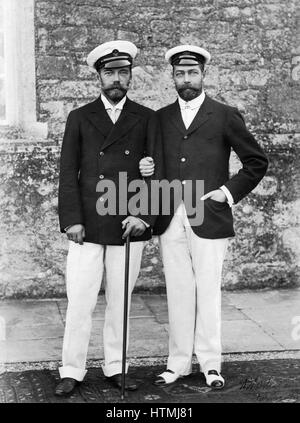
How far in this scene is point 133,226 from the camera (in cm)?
418

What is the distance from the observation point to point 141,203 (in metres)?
4.25

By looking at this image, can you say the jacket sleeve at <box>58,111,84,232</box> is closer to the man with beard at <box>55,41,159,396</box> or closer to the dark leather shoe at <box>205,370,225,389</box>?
the man with beard at <box>55,41,159,396</box>

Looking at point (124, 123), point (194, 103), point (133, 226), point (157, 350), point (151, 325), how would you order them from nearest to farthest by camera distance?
1. point (133, 226)
2. point (124, 123)
3. point (194, 103)
4. point (157, 350)
5. point (151, 325)

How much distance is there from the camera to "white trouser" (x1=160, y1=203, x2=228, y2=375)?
4.34m

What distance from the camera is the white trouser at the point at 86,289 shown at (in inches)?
166

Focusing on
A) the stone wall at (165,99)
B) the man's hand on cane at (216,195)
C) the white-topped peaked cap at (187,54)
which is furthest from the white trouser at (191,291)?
the stone wall at (165,99)

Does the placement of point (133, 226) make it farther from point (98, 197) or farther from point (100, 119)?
point (100, 119)

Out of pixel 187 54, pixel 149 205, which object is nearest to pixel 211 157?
pixel 149 205

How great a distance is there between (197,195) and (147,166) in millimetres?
348

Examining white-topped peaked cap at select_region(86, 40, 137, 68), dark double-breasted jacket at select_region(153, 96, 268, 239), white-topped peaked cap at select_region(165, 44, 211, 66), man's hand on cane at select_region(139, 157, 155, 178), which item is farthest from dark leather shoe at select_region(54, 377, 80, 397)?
white-topped peaked cap at select_region(165, 44, 211, 66)

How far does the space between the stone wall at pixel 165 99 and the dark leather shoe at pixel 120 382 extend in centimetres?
227

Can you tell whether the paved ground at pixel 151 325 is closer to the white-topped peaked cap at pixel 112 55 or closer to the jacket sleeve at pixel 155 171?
the jacket sleeve at pixel 155 171

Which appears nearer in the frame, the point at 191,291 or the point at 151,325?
the point at 191,291

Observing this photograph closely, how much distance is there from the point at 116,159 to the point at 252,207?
2772mm
